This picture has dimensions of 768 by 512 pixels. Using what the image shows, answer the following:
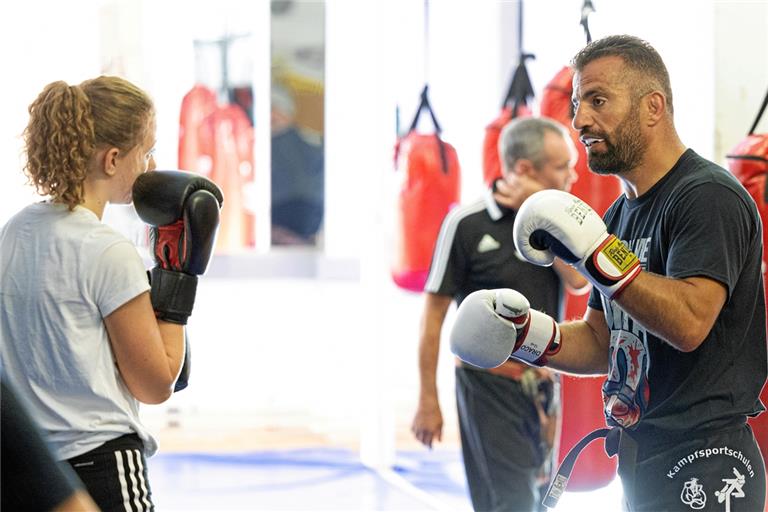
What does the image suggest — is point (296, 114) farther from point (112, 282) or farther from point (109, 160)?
point (112, 282)

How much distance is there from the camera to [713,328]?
1847 mm

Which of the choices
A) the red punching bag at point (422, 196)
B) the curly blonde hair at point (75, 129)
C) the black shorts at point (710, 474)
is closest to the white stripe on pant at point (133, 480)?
the curly blonde hair at point (75, 129)

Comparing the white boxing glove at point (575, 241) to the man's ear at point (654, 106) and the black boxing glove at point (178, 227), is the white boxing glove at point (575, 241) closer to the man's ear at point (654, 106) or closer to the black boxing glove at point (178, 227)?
the man's ear at point (654, 106)

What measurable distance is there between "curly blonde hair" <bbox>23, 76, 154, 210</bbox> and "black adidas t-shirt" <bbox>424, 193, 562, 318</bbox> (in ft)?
4.83

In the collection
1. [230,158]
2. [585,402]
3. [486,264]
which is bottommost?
[585,402]

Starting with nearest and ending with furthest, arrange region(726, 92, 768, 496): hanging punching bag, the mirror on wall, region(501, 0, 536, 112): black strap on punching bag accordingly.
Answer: region(726, 92, 768, 496): hanging punching bag < region(501, 0, 536, 112): black strap on punching bag < the mirror on wall

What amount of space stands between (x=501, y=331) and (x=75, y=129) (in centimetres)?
85

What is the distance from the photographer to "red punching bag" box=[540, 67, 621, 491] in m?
3.17

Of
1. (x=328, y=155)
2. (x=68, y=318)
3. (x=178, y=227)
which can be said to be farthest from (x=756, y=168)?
(x=328, y=155)

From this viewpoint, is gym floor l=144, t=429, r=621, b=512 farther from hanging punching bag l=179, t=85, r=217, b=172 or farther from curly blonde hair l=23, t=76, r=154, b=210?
curly blonde hair l=23, t=76, r=154, b=210

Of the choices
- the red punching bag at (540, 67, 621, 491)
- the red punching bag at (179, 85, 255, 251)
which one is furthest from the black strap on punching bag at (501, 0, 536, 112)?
the red punching bag at (179, 85, 255, 251)

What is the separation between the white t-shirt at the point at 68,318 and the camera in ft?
5.83

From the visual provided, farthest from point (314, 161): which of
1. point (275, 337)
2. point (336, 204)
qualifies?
point (275, 337)

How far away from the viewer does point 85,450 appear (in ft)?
5.87
